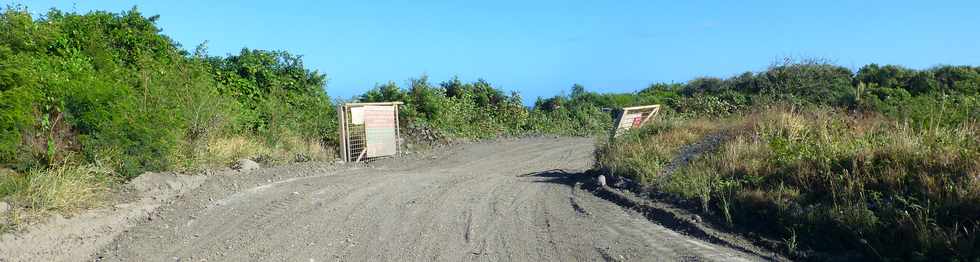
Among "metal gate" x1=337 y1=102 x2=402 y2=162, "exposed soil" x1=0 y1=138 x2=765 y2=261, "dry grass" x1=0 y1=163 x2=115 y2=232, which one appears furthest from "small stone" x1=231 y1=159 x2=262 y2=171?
"dry grass" x1=0 y1=163 x2=115 y2=232

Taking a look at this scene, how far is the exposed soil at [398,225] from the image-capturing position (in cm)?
716

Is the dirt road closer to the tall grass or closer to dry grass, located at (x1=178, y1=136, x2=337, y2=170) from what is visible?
dry grass, located at (x1=178, y1=136, x2=337, y2=170)

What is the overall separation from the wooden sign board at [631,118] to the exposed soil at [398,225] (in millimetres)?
2438

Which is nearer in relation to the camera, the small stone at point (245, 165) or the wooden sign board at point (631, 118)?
the small stone at point (245, 165)

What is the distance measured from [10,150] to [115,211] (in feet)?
4.94

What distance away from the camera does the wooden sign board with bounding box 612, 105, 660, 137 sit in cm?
1553

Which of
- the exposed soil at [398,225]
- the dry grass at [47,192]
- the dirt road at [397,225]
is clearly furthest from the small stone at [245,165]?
the dry grass at [47,192]

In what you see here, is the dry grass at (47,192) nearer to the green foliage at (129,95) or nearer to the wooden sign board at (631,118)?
the green foliage at (129,95)

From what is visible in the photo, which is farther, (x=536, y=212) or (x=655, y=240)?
(x=536, y=212)

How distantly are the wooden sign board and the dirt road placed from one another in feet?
9.07

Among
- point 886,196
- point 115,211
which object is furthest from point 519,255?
point 115,211

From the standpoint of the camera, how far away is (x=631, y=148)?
42.3 ft

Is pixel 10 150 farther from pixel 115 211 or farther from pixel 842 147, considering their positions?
pixel 842 147

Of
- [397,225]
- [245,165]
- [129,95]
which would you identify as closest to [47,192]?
[129,95]
